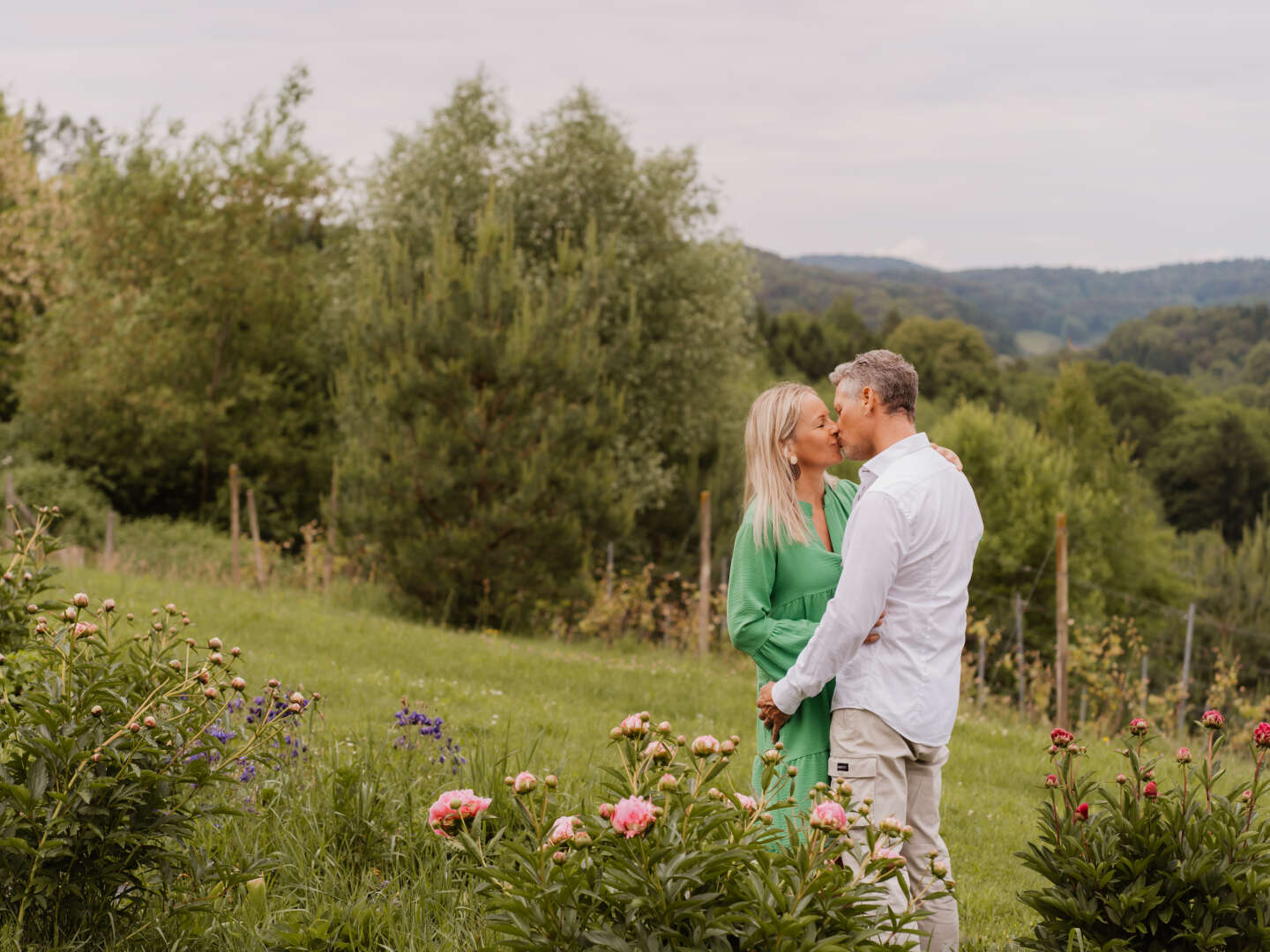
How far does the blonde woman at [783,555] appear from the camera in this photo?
3.09 meters

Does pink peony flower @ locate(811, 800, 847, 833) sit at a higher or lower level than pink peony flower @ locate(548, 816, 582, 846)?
higher

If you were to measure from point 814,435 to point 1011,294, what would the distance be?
208 metres

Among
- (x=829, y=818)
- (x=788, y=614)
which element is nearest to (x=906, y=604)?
(x=788, y=614)

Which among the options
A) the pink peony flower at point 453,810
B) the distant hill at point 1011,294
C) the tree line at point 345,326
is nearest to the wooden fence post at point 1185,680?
the tree line at point 345,326

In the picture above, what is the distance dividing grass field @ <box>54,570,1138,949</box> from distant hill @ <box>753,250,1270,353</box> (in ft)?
294

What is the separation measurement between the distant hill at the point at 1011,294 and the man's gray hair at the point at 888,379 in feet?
316

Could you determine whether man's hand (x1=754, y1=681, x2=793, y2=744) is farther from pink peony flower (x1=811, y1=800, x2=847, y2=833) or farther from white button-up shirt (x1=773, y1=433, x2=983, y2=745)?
pink peony flower (x1=811, y1=800, x2=847, y2=833)

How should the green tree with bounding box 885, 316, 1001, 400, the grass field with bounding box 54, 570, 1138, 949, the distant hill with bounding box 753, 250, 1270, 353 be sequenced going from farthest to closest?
1. the distant hill with bounding box 753, 250, 1270, 353
2. the green tree with bounding box 885, 316, 1001, 400
3. the grass field with bounding box 54, 570, 1138, 949

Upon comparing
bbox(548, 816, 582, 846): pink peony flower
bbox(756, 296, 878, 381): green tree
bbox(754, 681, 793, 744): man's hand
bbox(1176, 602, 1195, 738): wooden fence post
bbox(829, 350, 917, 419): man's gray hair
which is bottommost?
bbox(1176, 602, 1195, 738): wooden fence post

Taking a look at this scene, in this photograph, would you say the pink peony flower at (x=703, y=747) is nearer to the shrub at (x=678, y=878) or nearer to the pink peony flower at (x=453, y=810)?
the shrub at (x=678, y=878)

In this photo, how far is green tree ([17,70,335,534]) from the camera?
2283 centimetres

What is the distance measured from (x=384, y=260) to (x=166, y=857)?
19577mm

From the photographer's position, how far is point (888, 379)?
301 cm

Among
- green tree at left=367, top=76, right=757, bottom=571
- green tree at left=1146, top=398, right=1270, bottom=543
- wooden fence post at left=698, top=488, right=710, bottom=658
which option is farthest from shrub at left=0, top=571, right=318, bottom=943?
green tree at left=1146, top=398, right=1270, bottom=543
